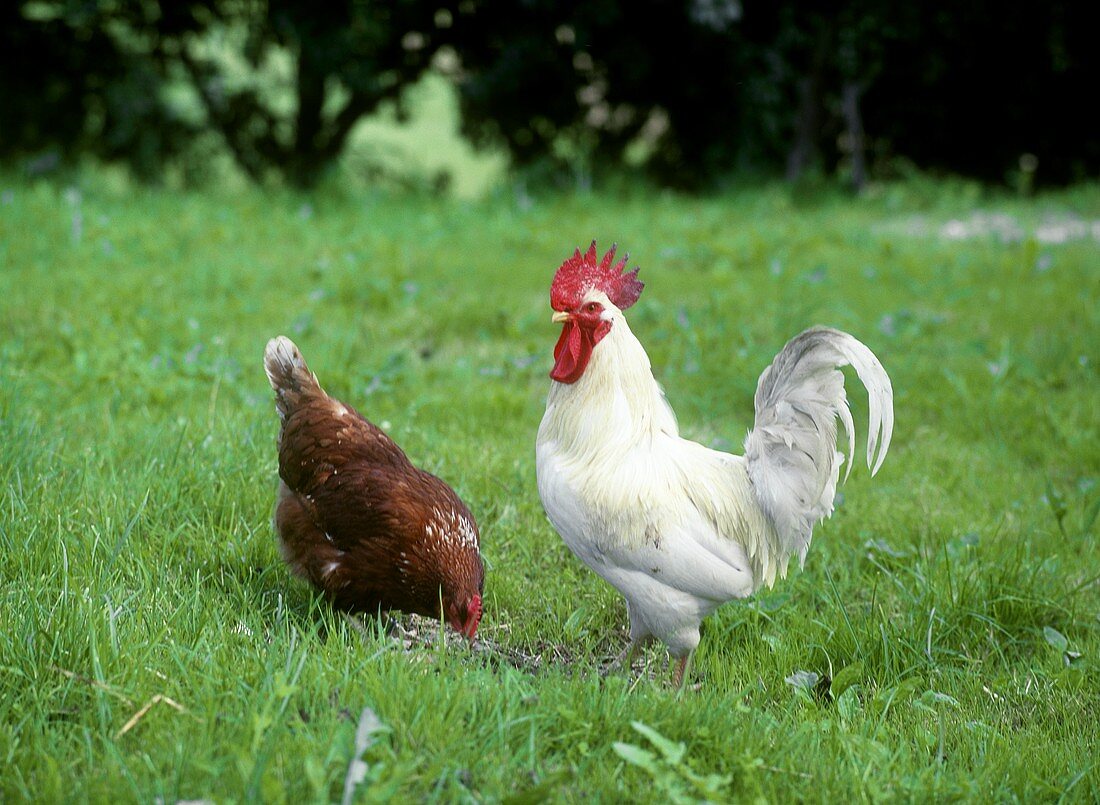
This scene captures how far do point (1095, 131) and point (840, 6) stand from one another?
3.13 meters

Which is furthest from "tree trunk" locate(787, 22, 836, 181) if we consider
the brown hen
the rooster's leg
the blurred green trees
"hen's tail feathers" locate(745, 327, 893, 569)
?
the rooster's leg

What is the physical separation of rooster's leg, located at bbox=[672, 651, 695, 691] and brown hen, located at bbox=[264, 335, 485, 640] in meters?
0.62

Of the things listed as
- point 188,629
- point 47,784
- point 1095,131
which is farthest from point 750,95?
point 47,784

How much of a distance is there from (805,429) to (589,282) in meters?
0.75

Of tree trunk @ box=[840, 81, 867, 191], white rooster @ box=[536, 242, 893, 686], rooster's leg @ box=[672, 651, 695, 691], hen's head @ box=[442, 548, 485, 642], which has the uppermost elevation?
tree trunk @ box=[840, 81, 867, 191]

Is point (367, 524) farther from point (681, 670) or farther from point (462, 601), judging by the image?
point (681, 670)

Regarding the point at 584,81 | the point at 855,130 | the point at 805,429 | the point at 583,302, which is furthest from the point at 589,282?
the point at 855,130

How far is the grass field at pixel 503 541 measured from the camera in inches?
102

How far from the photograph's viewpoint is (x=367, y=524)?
3.44 metres

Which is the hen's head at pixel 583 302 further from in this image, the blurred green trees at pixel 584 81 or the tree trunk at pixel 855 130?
the tree trunk at pixel 855 130

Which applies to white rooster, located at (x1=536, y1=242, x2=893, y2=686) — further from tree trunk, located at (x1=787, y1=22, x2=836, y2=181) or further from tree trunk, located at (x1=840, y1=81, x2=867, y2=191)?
tree trunk, located at (x1=840, y1=81, x2=867, y2=191)

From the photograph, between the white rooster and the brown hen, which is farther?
the brown hen

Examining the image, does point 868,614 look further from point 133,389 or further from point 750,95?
point 750,95

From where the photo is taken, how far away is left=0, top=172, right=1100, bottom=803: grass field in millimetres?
2582
